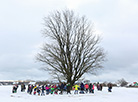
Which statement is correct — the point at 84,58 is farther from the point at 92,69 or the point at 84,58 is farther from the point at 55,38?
the point at 55,38

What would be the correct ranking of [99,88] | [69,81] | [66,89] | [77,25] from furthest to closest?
[99,88] → [77,25] → [69,81] → [66,89]

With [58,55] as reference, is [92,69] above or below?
below

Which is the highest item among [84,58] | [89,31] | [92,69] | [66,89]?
[89,31]

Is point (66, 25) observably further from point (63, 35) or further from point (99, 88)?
point (99, 88)

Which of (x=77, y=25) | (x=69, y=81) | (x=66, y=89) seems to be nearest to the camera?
(x=66, y=89)

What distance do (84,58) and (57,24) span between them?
6.94m

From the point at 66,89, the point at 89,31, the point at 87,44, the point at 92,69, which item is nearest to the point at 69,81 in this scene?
the point at 66,89

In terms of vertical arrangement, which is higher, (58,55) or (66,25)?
(66,25)

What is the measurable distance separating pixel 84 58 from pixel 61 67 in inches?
145

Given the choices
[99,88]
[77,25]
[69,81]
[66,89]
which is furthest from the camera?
[99,88]

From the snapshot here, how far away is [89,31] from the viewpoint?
92.2ft

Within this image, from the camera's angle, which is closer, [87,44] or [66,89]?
[66,89]

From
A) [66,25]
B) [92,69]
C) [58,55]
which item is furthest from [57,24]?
[92,69]

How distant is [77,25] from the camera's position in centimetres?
2844
